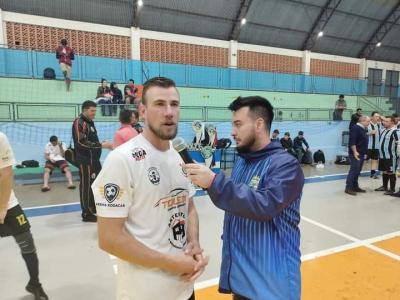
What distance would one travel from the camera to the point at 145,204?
1.40 metres

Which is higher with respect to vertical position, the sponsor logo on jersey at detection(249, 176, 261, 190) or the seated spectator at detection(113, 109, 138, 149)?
the seated spectator at detection(113, 109, 138, 149)

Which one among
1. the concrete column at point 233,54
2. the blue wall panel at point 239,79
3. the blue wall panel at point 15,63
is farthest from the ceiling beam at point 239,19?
the blue wall panel at point 15,63

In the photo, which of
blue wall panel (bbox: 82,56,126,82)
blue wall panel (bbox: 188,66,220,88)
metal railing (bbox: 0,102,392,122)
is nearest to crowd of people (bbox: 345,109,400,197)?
metal railing (bbox: 0,102,392,122)

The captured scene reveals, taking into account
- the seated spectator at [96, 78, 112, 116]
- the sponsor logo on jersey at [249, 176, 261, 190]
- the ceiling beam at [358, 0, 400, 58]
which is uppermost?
the ceiling beam at [358, 0, 400, 58]

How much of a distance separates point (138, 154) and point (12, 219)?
6.13ft

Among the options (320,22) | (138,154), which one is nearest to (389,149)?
(138,154)

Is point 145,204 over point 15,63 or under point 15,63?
under

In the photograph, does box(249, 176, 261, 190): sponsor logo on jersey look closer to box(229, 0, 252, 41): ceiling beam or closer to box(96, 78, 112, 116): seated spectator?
box(96, 78, 112, 116): seated spectator

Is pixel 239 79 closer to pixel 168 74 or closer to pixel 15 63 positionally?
pixel 168 74

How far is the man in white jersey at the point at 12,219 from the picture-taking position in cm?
236

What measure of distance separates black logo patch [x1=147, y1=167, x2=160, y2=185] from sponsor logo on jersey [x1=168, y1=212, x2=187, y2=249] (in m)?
0.23

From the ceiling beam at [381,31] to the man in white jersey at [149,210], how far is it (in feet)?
71.1

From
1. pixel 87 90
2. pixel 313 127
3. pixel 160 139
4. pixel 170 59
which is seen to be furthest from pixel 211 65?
pixel 160 139

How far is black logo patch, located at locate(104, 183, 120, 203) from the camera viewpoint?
1.29 m
